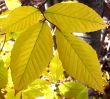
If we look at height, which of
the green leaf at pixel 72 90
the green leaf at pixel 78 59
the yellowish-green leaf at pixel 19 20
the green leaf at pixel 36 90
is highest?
the yellowish-green leaf at pixel 19 20

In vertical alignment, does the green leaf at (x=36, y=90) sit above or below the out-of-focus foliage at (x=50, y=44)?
below

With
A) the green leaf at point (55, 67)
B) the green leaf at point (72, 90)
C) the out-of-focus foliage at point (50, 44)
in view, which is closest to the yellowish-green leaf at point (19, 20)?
the out-of-focus foliage at point (50, 44)

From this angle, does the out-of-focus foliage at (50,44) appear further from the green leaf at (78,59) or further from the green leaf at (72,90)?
the green leaf at (72,90)

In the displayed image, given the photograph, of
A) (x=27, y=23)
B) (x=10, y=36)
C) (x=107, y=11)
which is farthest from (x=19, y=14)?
(x=107, y=11)

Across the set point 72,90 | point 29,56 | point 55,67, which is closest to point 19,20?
point 29,56

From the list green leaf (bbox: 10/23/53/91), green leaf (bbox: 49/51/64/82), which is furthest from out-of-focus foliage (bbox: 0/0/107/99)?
green leaf (bbox: 49/51/64/82)

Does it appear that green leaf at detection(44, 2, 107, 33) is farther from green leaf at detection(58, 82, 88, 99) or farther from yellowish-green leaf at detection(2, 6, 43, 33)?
green leaf at detection(58, 82, 88, 99)

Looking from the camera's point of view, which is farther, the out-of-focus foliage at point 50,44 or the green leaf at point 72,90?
the green leaf at point 72,90
